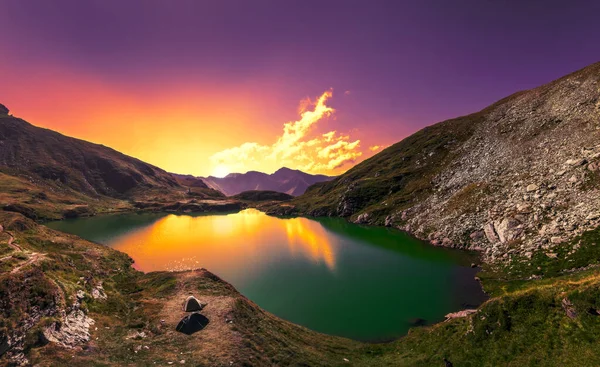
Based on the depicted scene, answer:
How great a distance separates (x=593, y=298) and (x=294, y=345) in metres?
27.2

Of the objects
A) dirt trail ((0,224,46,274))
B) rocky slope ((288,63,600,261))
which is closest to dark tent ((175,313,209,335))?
dirt trail ((0,224,46,274))

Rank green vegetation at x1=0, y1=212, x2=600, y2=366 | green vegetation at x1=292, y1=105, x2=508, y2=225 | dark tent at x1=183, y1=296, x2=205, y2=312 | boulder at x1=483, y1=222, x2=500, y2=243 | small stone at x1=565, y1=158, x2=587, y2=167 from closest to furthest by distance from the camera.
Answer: green vegetation at x1=0, y1=212, x2=600, y2=366
dark tent at x1=183, y1=296, x2=205, y2=312
small stone at x1=565, y1=158, x2=587, y2=167
boulder at x1=483, y1=222, x2=500, y2=243
green vegetation at x1=292, y1=105, x2=508, y2=225

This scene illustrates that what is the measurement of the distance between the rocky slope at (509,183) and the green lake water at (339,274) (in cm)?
1167

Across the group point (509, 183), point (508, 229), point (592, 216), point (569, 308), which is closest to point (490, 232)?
point (508, 229)

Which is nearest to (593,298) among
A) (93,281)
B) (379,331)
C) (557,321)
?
(557,321)

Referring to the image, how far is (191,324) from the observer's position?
27.0m

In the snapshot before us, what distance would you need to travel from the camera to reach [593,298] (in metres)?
18.9

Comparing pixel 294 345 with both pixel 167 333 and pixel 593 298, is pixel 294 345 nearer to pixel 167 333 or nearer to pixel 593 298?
pixel 167 333

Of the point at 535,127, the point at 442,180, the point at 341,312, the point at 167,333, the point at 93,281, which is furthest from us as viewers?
the point at 442,180

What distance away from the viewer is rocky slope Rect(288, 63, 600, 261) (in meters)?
51.8

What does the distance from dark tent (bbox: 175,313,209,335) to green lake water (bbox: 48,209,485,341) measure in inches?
590

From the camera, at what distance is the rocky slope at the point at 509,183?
170ft

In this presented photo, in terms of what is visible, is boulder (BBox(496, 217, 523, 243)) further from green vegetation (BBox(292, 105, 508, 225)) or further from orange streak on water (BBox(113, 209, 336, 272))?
green vegetation (BBox(292, 105, 508, 225))

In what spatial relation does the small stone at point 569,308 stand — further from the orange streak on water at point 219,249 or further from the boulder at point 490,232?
the boulder at point 490,232
